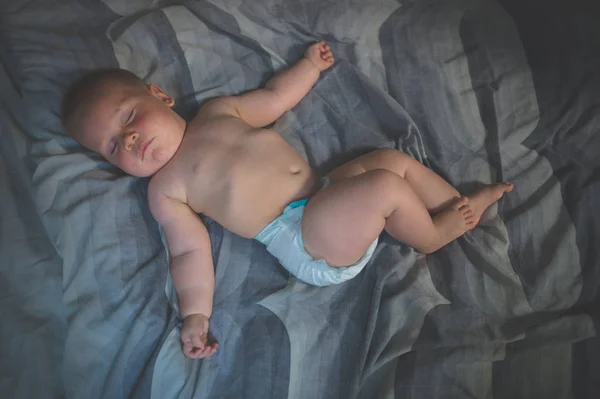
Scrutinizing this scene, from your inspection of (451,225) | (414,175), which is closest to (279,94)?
(414,175)

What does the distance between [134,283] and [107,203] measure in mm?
192

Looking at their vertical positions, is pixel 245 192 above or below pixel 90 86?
below

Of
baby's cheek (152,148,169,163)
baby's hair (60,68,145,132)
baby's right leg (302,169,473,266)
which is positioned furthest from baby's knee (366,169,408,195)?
baby's hair (60,68,145,132)

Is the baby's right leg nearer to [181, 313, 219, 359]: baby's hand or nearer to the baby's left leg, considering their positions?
the baby's left leg

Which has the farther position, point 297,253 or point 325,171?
point 325,171

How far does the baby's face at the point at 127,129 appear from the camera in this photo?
1116 mm

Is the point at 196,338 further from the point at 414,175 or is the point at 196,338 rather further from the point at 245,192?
the point at 414,175

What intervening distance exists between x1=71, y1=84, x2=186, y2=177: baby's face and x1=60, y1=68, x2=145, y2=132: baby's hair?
0.05ft

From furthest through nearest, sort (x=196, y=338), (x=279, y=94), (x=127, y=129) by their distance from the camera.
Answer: (x=279, y=94) < (x=127, y=129) < (x=196, y=338)

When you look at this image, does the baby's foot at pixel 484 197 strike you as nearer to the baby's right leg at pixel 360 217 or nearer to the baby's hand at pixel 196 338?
the baby's right leg at pixel 360 217

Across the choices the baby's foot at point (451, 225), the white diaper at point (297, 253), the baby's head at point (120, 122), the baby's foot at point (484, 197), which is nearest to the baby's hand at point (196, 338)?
the white diaper at point (297, 253)

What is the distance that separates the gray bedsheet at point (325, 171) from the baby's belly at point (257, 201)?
0.06 meters

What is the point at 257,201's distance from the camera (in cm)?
113

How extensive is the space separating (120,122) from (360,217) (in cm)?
57
